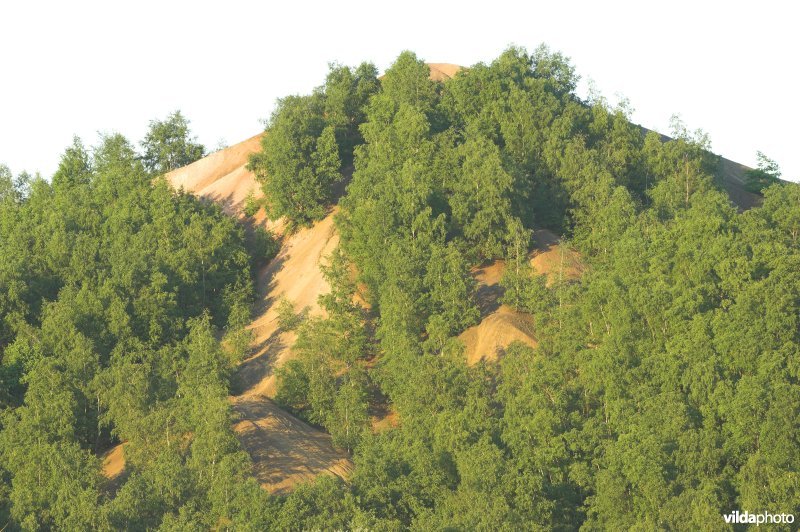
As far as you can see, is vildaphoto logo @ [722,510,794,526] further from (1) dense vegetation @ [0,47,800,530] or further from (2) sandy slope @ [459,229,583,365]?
(2) sandy slope @ [459,229,583,365]

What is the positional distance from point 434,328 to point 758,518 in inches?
886

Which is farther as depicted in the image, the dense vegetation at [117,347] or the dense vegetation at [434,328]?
the dense vegetation at [117,347]

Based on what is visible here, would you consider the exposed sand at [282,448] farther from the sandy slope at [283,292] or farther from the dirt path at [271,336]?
the sandy slope at [283,292]

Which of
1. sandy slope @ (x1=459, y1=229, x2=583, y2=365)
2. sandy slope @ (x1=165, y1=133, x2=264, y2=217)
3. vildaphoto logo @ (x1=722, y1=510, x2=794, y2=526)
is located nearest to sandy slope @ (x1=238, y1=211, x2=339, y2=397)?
sandy slope @ (x1=165, y1=133, x2=264, y2=217)

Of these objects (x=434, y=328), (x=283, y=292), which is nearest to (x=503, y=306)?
(x=434, y=328)

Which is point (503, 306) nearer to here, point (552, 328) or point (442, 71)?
point (552, 328)

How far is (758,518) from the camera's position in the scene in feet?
208

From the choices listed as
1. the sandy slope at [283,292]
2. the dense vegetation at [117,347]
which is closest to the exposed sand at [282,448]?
the dense vegetation at [117,347]

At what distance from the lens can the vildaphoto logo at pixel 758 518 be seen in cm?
6309

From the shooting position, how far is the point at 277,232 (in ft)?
341

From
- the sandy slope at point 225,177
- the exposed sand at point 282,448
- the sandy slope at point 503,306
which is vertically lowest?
the exposed sand at point 282,448

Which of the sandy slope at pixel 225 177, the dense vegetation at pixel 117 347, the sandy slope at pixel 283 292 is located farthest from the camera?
the sandy slope at pixel 225 177

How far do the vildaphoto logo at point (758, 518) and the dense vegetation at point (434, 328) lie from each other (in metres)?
0.57

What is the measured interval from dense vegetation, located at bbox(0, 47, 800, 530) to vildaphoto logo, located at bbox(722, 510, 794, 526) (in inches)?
22.6
